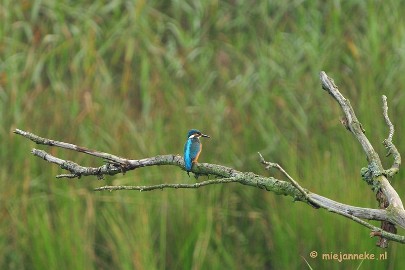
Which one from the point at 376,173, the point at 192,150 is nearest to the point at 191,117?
the point at 192,150

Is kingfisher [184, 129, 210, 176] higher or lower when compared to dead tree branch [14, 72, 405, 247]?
higher

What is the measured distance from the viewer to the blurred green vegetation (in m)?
4.89

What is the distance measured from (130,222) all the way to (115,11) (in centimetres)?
398

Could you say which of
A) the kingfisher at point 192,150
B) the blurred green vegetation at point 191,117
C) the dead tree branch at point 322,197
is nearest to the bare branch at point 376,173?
the dead tree branch at point 322,197

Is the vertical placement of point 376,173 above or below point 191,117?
below

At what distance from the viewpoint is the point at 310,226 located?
16.1 feet

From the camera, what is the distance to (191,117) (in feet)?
21.5

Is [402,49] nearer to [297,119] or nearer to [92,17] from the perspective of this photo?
[297,119]

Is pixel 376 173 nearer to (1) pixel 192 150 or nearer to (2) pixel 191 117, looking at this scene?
(1) pixel 192 150

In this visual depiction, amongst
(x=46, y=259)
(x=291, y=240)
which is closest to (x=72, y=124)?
(x=46, y=259)

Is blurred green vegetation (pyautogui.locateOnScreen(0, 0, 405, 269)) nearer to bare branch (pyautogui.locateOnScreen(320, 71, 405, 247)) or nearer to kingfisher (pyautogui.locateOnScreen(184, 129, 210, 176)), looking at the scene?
kingfisher (pyautogui.locateOnScreen(184, 129, 210, 176))

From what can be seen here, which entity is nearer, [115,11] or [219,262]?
[219,262]

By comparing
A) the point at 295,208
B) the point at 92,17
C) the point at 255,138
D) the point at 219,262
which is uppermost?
the point at 92,17

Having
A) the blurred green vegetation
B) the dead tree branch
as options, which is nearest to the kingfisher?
the dead tree branch
